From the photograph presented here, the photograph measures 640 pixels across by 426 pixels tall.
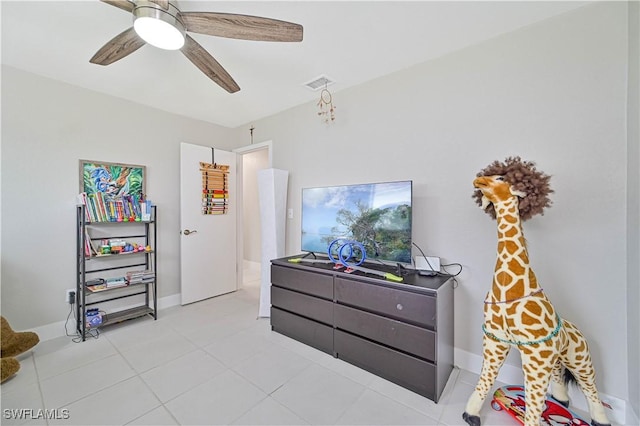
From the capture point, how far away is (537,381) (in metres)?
1.28

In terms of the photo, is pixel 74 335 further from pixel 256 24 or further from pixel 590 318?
pixel 590 318

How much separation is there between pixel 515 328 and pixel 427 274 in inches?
26.4

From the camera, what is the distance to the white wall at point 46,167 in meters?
2.27

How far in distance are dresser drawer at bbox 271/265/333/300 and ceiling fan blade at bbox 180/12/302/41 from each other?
168cm

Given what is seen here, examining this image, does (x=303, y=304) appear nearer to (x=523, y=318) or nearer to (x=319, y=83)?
(x=523, y=318)

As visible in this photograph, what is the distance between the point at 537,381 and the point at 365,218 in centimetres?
141

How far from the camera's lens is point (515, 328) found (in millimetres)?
1339

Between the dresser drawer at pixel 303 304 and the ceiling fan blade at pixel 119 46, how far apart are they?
2131 mm

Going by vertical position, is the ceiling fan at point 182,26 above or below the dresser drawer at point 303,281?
above

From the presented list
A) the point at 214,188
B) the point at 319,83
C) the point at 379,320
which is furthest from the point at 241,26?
the point at 214,188

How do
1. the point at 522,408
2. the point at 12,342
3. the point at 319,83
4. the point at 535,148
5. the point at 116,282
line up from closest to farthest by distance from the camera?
1. the point at 522,408
2. the point at 535,148
3. the point at 12,342
4. the point at 319,83
5. the point at 116,282

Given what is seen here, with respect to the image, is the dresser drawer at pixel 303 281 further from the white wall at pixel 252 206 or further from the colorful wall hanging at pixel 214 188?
the white wall at pixel 252 206

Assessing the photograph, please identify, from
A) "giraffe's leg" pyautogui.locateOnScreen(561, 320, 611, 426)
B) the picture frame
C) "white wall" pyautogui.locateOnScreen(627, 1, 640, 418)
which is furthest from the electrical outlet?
"white wall" pyautogui.locateOnScreen(627, 1, 640, 418)

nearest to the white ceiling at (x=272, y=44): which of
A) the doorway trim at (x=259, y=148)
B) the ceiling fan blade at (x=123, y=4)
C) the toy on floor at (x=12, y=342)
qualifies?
the ceiling fan blade at (x=123, y=4)
